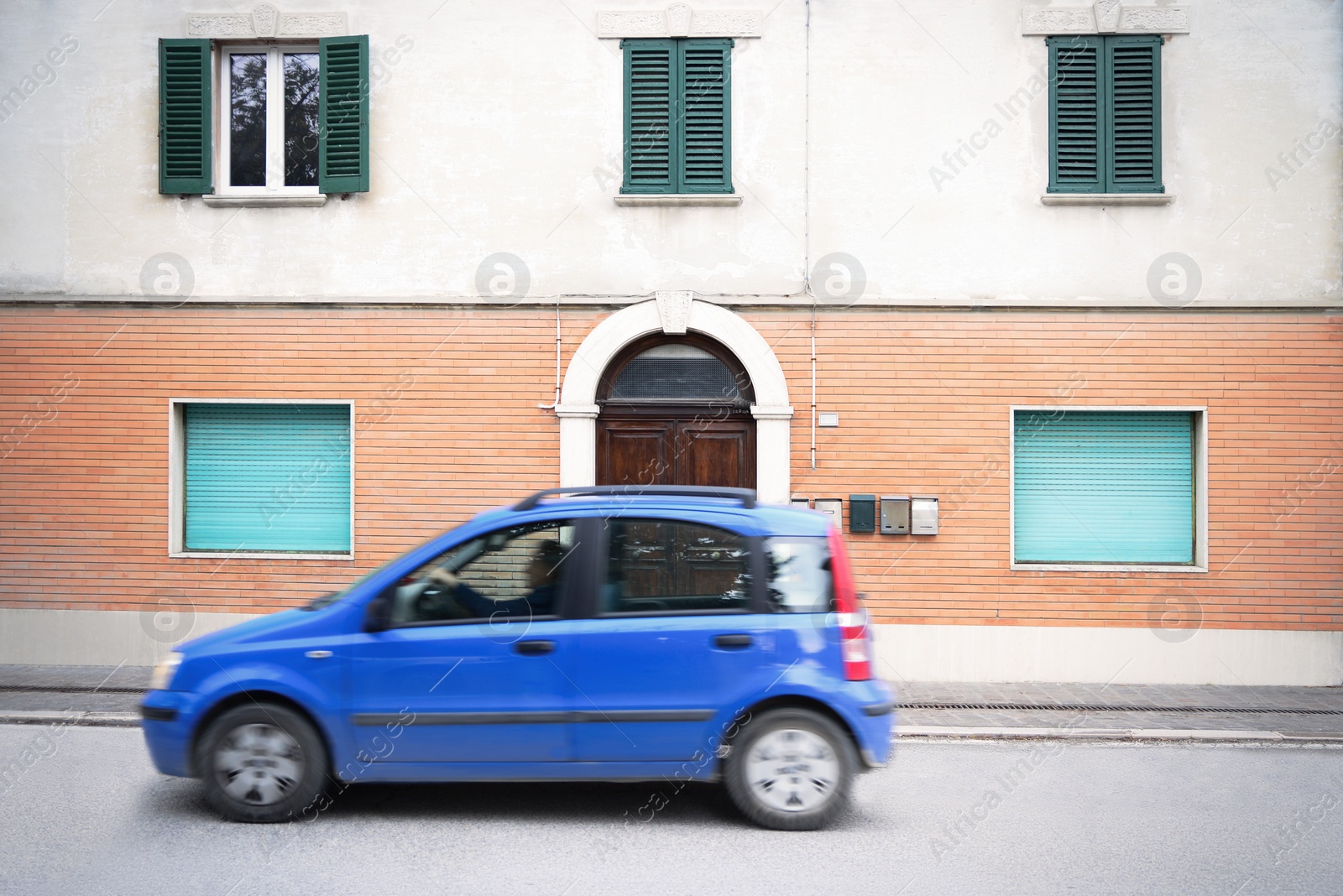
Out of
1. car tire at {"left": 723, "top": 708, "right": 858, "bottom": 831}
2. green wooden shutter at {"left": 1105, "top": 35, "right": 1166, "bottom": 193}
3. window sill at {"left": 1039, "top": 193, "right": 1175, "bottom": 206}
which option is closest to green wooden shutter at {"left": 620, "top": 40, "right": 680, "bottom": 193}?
window sill at {"left": 1039, "top": 193, "right": 1175, "bottom": 206}

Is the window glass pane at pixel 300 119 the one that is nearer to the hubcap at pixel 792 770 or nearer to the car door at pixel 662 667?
the car door at pixel 662 667

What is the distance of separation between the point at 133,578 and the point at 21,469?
161cm

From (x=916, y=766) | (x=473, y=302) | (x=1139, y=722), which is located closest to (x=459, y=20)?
(x=473, y=302)

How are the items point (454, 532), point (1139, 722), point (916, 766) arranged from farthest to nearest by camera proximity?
1. point (1139, 722)
2. point (916, 766)
3. point (454, 532)

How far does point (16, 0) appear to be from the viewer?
1048 cm

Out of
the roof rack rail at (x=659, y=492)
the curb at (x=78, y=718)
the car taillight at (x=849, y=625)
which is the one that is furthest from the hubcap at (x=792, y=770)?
the curb at (x=78, y=718)

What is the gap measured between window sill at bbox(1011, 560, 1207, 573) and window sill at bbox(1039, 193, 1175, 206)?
→ 3.51 metres

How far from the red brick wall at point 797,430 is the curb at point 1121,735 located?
2069mm

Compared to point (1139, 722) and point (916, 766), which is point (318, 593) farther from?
point (1139, 722)

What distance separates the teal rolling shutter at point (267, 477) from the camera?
10.5m

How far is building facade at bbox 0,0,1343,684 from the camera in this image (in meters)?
10.0

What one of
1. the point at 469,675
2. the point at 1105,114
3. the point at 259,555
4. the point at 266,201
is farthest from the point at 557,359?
the point at 1105,114

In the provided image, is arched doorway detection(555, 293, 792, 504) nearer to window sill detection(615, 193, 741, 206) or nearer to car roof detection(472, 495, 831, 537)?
window sill detection(615, 193, 741, 206)

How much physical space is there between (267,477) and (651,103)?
5.39m
